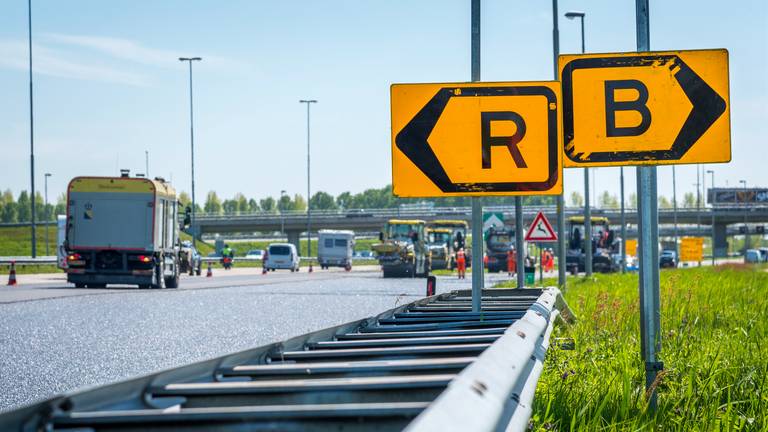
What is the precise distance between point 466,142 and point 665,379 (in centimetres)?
214

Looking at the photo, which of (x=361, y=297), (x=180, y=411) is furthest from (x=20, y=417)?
(x=361, y=297)

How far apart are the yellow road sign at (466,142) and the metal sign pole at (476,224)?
56cm

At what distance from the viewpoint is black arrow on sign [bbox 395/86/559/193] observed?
8.22 meters

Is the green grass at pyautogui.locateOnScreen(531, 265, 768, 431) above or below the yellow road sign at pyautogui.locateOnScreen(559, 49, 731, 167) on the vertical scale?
below

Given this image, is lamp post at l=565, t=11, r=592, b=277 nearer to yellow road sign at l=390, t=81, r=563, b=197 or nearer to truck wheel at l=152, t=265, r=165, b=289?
truck wheel at l=152, t=265, r=165, b=289

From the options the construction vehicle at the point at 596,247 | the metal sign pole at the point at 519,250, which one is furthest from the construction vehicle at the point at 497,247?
the metal sign pole at the point at 519,250

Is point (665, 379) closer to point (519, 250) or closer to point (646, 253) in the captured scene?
point (646, 253)

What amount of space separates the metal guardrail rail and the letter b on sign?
8.13 ft

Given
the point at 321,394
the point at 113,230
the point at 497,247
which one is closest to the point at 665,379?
the point at 321,394

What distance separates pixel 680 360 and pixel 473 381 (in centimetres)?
603

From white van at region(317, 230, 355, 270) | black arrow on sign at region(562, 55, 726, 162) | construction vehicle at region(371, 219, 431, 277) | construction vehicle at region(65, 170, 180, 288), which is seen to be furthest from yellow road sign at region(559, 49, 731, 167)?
white van at region(317, 230, 355, 270)

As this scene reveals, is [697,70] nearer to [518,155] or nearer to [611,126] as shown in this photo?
[611,126]

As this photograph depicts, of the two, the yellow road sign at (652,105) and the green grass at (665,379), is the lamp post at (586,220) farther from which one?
the yellow road sign at (652,105)

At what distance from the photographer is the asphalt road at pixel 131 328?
1094 cm
